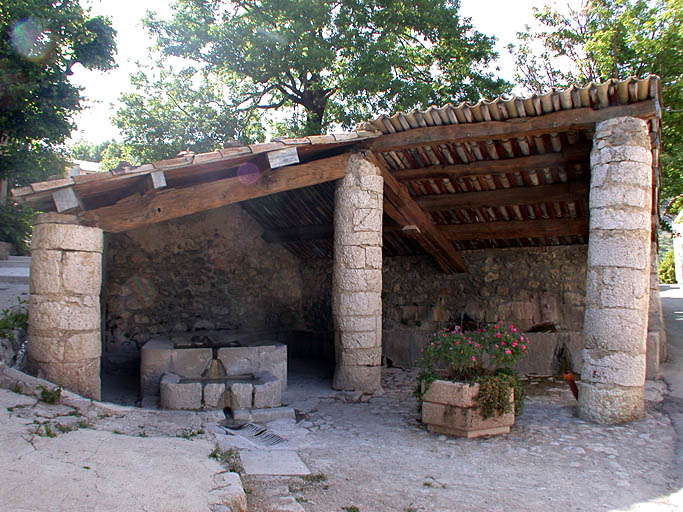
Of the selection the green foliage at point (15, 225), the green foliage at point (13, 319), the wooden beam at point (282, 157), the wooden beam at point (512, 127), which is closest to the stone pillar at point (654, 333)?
the wooden beam at point (512, 127)

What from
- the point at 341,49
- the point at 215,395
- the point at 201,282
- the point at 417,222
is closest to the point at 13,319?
the point at 215,395

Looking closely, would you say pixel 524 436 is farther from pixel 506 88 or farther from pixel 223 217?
pixel 506 88

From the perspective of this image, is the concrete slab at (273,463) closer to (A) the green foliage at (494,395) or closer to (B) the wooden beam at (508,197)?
(A) the green foliage at (494,395)

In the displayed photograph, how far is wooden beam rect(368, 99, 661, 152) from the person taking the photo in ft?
17.6

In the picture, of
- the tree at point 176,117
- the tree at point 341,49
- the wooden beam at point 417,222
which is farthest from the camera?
the tree at point 176,117

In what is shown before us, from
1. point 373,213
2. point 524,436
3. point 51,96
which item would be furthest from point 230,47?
point 524,436

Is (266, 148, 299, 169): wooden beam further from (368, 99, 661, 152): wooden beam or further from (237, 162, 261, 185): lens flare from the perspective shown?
(368, 99, 661, 152): wooden beam

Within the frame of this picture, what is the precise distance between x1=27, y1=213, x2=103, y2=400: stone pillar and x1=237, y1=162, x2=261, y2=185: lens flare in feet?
6.06

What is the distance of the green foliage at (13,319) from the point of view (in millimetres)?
5459

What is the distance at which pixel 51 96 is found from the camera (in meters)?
12.2

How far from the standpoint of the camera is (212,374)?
6.55 meters

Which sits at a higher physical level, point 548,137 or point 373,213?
point 548,137

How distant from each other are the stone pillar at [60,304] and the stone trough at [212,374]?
104 cm

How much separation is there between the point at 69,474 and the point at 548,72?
14441 mm
